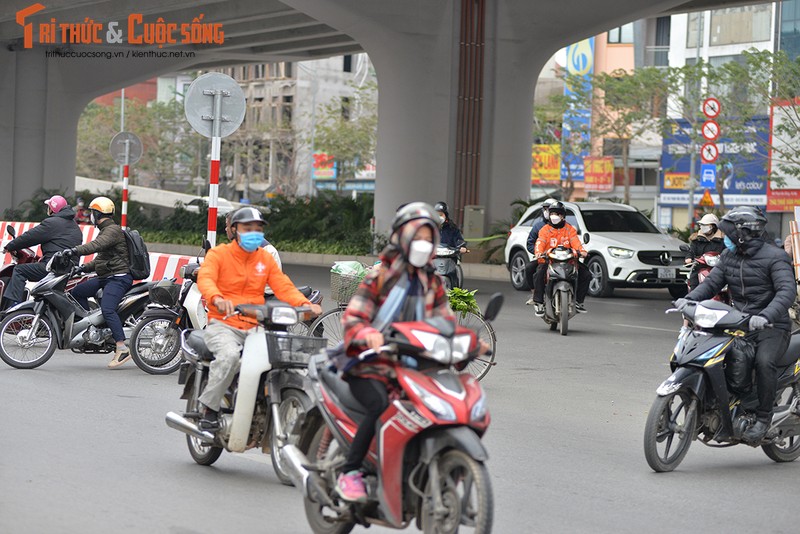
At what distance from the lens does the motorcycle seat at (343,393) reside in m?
5.51

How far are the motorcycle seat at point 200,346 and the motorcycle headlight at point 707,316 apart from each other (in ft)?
10.1

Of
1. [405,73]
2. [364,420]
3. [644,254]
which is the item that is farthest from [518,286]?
[364,420]

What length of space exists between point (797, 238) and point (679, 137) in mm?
36021

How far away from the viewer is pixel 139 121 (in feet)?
251

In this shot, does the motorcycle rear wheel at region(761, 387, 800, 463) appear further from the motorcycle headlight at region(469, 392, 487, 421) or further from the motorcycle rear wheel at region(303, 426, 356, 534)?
the motorcycle headlight at region(469, 392, 487, 421)

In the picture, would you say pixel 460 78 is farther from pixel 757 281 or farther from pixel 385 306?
pixel 385 306

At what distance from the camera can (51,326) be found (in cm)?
1193

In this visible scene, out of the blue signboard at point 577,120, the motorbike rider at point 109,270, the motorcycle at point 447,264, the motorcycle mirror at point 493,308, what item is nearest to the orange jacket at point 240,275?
the motorcycle mirror at point 493,308

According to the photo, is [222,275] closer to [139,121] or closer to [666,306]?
[666,306]

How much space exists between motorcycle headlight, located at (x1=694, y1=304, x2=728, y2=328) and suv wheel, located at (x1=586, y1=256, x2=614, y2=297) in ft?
49.2

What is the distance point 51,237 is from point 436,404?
30.3 feet

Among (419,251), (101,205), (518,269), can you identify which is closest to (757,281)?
(419,251)

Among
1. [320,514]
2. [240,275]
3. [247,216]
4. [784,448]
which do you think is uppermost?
[247,216]

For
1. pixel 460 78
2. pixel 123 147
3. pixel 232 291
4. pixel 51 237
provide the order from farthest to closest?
1. pixel 460 78
2. pixel 123 147
3. pixel 51 237
4. pixel 232 291
